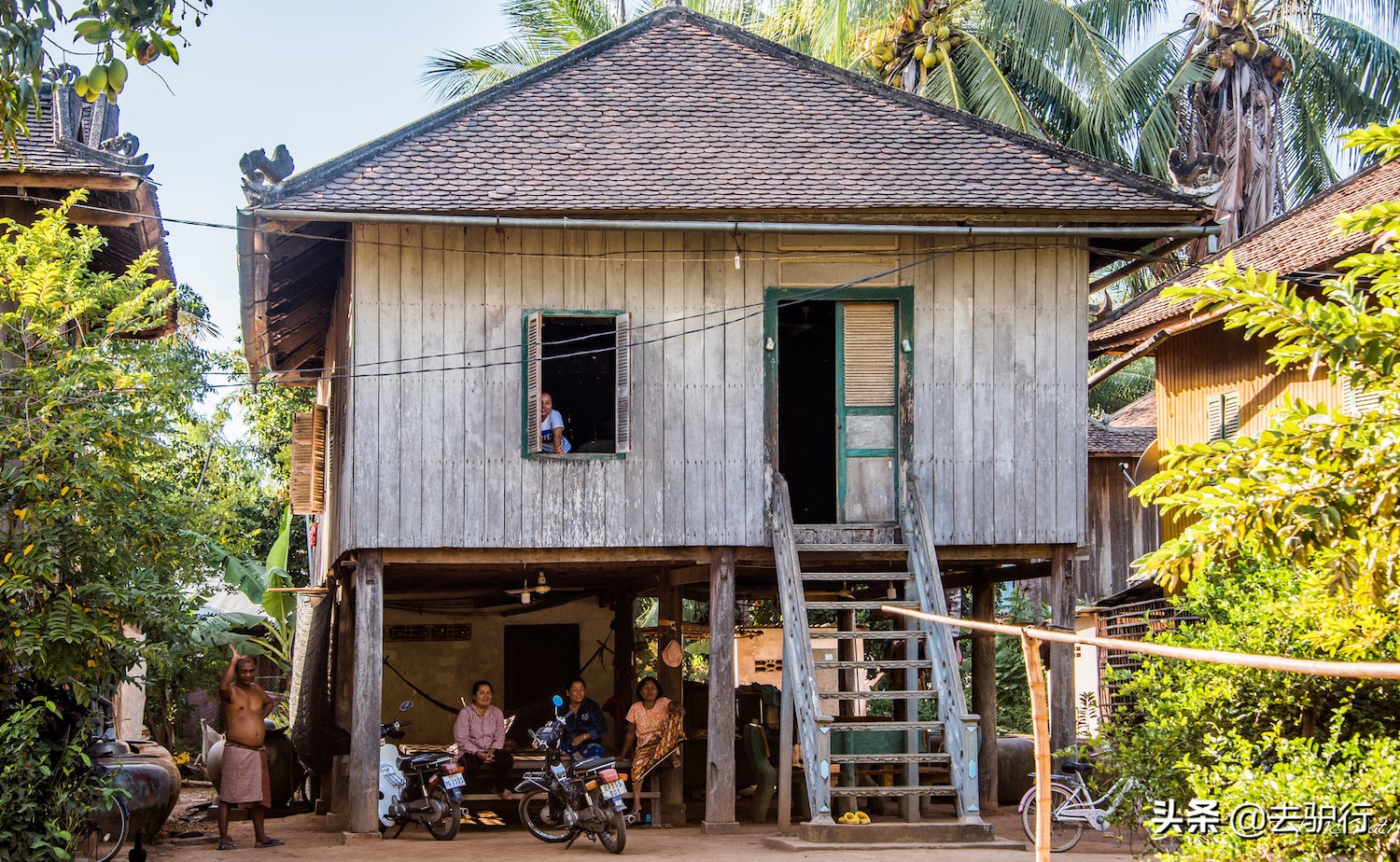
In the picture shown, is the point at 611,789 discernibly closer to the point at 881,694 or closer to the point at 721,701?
the point at 721,701

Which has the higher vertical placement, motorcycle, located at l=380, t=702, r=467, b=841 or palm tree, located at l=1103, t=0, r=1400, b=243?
palm tree, located at l=1103, t=0, r=1400, b=243

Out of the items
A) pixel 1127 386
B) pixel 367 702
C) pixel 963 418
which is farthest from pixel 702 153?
pixel 1127 386

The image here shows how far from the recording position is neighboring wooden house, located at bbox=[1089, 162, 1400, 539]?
16219 mm

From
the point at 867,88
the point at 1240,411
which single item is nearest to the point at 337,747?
the point at 867,88

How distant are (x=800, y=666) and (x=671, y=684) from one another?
3.47 meters

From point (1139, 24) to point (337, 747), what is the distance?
18450 millimetres

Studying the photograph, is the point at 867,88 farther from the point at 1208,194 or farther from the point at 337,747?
the point at 337,747

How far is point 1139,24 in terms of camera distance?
26.1 metres

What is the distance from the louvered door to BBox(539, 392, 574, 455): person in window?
235cm

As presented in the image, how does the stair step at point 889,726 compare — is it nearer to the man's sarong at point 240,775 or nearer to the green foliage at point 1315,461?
the man's sarong at point 240,775

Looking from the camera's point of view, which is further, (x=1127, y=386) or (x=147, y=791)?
(x=1127, y=386)

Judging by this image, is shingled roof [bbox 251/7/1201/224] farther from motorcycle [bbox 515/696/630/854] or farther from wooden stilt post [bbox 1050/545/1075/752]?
motorcycle [bbox 515/696/630/854]

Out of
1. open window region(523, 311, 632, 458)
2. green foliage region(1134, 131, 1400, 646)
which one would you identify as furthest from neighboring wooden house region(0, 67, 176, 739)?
green foliage region(1134, 131, 1400, 646)

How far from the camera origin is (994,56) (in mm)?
25125
